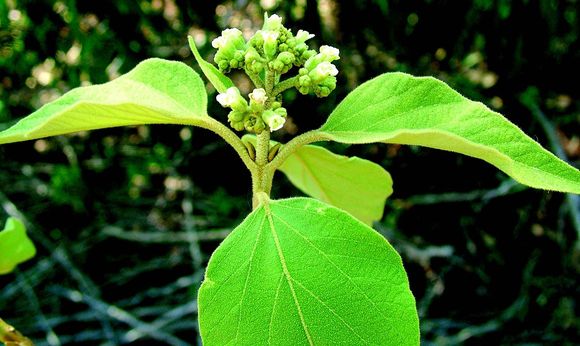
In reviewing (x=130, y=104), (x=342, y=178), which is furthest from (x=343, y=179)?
(x=130, y=104)

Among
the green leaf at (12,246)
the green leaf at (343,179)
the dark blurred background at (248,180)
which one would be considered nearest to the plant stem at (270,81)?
the green leaf at (343,179)

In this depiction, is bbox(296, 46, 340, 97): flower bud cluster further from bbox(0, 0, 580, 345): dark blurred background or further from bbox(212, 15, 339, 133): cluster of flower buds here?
bbox(0, 0, 580, 345): dark blurred background

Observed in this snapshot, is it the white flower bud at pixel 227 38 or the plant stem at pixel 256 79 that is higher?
the white flower bud at pixel 227 38

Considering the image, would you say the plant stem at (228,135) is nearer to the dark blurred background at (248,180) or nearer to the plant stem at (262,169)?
the plant stem at (262,169)

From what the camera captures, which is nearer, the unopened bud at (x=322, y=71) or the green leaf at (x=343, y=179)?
the unopened bud at (x=322, y=71)

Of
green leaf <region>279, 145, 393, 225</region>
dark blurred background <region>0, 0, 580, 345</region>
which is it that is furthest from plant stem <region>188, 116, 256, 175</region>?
dark blurred background <region>0, 0, 580, 345</region>
